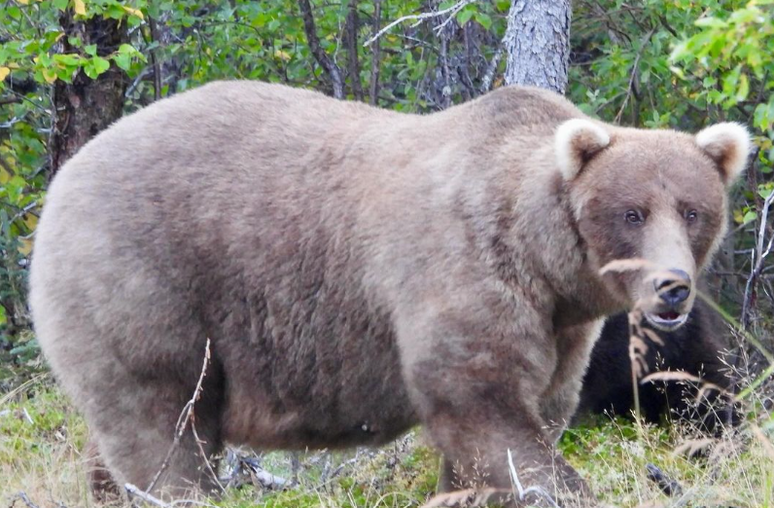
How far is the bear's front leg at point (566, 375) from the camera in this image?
5.64 meters

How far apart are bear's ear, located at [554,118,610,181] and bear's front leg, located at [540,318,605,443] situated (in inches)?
31.5

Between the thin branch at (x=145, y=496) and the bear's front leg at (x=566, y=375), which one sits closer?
the thin branch at (x=145, y=496)

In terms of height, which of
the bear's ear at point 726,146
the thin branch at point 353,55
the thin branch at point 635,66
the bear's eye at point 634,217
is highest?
the bear's ear at point 726,146

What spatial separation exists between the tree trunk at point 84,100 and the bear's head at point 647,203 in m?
4.46

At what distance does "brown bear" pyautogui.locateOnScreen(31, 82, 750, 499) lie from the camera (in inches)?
200

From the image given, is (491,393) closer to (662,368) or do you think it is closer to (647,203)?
(647,203)

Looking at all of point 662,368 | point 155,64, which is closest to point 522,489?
point 662,368

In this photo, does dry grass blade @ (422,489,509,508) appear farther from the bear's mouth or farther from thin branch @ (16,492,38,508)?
thin branch @ (16,492,38,508)

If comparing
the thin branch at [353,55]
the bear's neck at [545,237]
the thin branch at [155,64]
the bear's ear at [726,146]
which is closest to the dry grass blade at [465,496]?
the bear's neck at [545,237]

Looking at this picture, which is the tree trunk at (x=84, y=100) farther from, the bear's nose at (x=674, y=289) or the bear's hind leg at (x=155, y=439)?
the bear's nose at (x=674, y=289)

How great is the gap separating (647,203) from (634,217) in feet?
0.25

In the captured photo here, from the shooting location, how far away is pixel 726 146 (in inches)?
210

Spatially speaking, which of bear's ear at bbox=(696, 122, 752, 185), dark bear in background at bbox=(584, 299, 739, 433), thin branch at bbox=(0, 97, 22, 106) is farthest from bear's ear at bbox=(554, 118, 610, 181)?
thin branch at bbox=(0, 97, 22, 106)

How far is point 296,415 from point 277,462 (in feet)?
6.72
